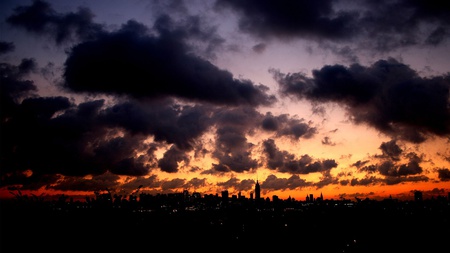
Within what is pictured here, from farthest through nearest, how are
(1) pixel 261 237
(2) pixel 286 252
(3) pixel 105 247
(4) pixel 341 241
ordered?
(1) pixel 261 237 → (4) pixel 341 241 → (2) pixel 286 252 → (3) pixel 105 247

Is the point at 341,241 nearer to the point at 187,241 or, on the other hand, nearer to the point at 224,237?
the point at 224,237

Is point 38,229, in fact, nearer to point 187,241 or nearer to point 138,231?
point 138,231

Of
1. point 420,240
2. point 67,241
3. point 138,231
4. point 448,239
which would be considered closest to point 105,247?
point 67,241

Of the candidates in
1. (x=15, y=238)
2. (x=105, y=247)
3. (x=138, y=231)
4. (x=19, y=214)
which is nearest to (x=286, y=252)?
(x=105, y=247)

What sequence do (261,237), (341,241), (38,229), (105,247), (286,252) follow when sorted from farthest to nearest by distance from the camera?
(261,237) → (341,241) → (38,229) → (286,252) → (105,247)

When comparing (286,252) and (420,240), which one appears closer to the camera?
(286,252)

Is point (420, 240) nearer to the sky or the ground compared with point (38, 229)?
nearer to the ground

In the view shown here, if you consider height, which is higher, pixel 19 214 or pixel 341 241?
pixel 19 214

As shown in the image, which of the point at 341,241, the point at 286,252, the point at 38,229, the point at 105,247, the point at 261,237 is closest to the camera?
the point at 105,247

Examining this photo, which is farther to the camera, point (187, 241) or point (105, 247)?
point (187, 241)
